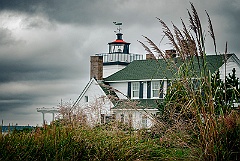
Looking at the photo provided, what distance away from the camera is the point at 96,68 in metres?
37.8

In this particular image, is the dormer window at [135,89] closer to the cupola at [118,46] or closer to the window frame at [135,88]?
the window frame at [135,88]

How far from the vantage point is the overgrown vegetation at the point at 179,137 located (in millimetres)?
8234

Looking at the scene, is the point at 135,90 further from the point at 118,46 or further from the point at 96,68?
the point at 118,46

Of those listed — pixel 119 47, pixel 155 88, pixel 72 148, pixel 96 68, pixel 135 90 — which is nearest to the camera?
pixel 72 148

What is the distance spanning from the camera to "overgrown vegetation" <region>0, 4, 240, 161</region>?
8.23 m

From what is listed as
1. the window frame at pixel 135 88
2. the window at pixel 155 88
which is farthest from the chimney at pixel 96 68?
the window at pixel 155 88

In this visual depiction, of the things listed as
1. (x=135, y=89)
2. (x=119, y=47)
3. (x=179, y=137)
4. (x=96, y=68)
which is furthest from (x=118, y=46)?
(x=179, y=137)

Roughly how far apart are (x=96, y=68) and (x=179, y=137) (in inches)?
1109

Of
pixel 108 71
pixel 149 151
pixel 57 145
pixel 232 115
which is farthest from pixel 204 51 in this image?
pixel 108 71

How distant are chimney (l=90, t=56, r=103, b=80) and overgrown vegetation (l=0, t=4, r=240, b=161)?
2672cm

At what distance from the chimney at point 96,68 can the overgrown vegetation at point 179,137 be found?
2672 cm

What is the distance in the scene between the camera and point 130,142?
387 inches

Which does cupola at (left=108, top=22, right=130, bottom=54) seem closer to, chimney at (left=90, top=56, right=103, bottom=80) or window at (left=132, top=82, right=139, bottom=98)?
chimney at (left=90, top=56, right=103, bottom=80)

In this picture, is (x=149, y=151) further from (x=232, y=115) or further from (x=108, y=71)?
(x=108, y=71)
